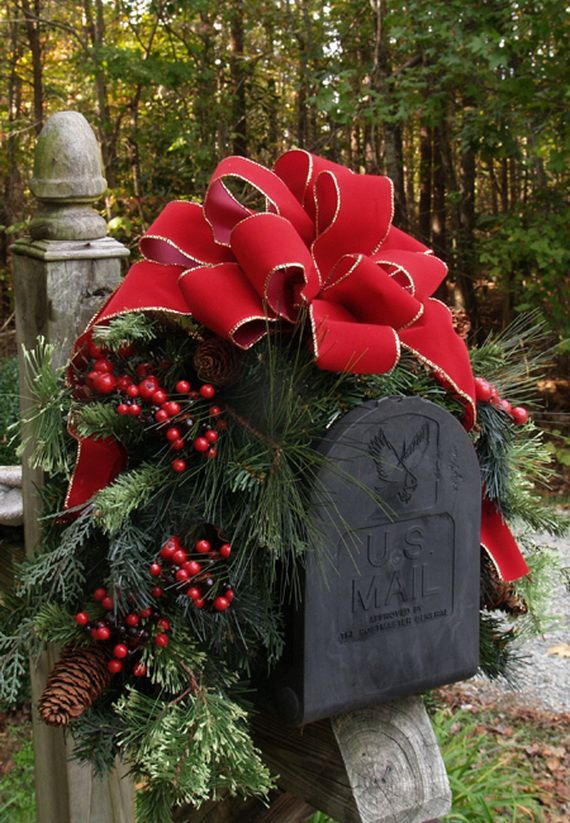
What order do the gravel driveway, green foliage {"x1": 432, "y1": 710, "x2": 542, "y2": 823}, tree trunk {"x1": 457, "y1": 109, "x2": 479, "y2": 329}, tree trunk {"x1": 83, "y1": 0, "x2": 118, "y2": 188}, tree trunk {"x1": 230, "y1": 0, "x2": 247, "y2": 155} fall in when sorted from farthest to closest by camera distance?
tree trunk {"x1": 457, "y1": 109, "x2": 479, "y2": 329} < tree trunk {"x1": 230, "y1": 0, "x2": 247, "y2": 155} < tree trunk {"x1": 83, "y1": 0, "x2": 118, "y2": 188} < the gravel driveway < green foliage {"x1": 432, "y1": 710, "x2": 542, "y2": 823}

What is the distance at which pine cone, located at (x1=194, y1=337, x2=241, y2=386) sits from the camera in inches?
41.3

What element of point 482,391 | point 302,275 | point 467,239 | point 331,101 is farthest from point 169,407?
point 467,239

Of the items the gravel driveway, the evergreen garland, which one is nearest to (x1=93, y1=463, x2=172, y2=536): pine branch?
the evergreen garland

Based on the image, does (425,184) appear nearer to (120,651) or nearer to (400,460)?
(400,460)

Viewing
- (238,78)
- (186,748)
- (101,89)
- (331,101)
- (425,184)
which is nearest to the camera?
(186,748)

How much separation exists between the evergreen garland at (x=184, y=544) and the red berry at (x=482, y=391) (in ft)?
0.40

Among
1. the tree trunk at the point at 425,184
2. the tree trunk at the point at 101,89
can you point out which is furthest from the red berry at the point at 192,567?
the tree trunk at the point at 425,184

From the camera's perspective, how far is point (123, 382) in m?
1.05

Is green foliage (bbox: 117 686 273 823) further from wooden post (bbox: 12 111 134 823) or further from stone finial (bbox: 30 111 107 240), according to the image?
stone finial (bbox: 30 111 107 240)

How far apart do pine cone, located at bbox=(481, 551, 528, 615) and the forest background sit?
4.13m

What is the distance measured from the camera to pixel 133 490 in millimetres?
1022

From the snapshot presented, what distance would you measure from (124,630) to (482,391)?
54 centimetres

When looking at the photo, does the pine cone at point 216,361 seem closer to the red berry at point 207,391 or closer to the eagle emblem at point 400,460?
the red berry at point 207,391

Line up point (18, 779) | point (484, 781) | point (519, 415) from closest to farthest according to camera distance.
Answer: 1. point (519, 415)
2. point (484, 781)
3. point (18, 779)
